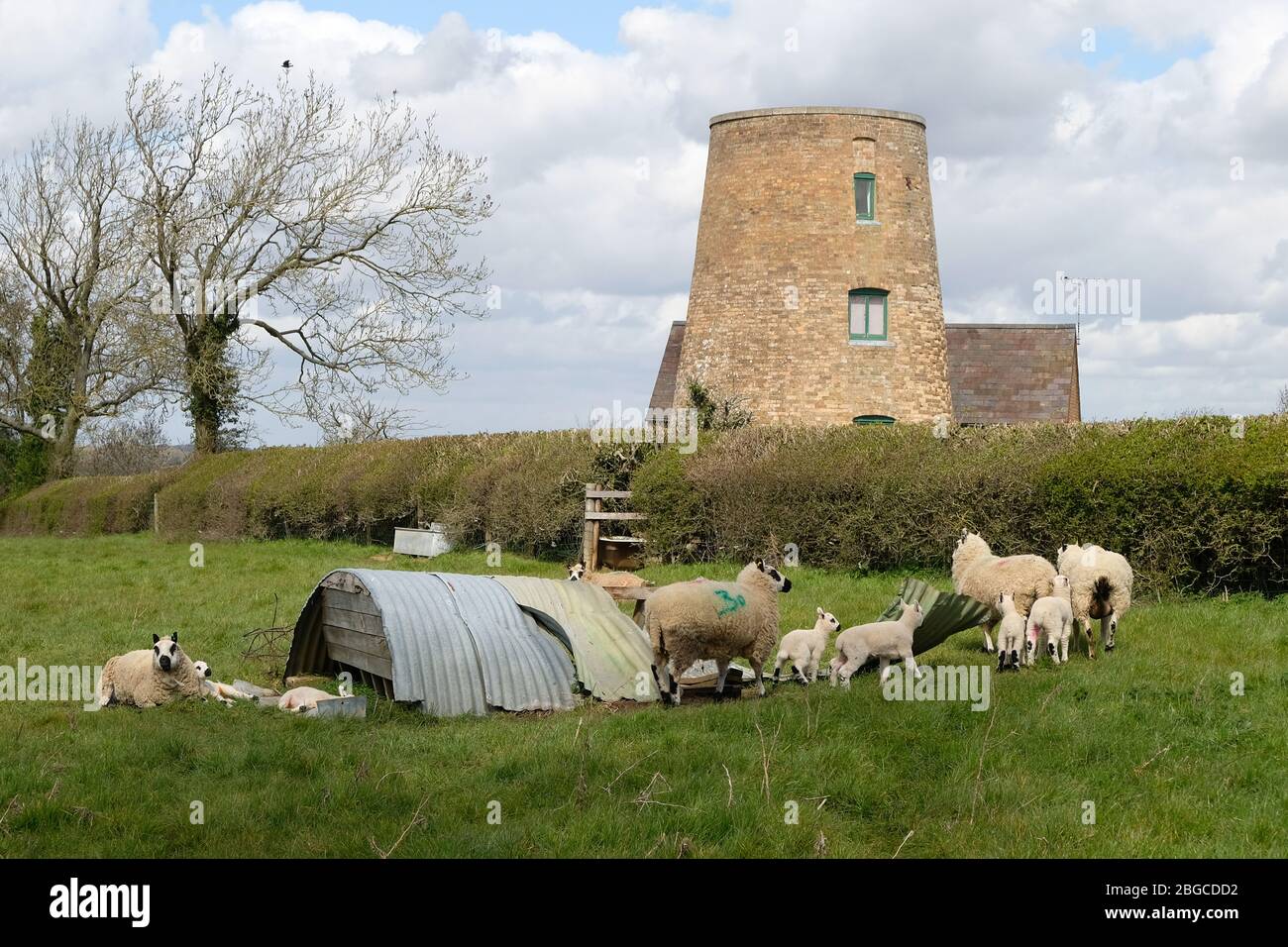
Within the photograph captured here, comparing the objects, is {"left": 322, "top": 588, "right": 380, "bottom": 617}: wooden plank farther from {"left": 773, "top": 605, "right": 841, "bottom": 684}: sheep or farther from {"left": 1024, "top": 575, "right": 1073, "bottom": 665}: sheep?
{"left": 1024, "top": 575, "right": 1073, "bottom": 665}: sheep

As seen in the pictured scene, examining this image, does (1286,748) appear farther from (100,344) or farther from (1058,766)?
(100,344)

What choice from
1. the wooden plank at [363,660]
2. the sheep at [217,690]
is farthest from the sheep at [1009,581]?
the sheep at [217,690]

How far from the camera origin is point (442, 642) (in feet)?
39.9

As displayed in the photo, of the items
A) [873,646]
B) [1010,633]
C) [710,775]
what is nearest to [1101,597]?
[1010,633]

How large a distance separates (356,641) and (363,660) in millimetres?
232

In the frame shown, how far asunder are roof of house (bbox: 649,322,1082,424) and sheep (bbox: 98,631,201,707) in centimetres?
2981

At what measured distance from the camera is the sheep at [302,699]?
38.1 feet

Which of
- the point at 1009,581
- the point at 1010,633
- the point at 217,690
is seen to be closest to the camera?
the point at 217,690

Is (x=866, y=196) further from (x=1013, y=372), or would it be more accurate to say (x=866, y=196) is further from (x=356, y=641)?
(x=356, y=641)

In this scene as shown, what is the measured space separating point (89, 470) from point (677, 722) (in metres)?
64.5

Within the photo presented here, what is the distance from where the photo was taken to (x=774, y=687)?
12.5 metres

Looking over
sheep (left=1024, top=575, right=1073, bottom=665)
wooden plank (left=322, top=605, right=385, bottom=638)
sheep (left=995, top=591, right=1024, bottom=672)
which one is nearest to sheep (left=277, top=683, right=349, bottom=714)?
wooden plank (left=322, top=605, right=385, bottom=638)

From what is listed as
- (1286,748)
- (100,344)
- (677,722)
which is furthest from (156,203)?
(1286,748)
